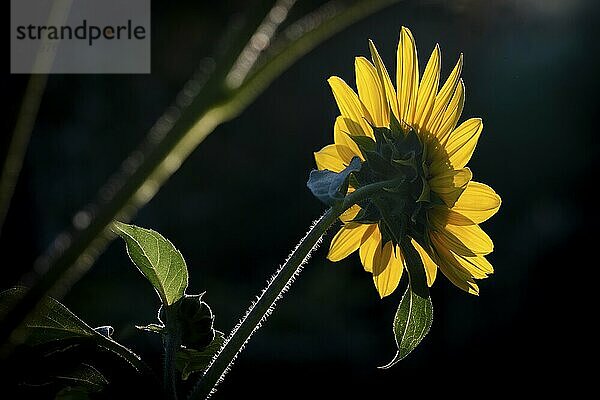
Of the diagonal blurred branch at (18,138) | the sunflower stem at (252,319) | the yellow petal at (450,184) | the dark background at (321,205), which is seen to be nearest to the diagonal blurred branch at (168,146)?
the diagonal blurred branch at (18,138)

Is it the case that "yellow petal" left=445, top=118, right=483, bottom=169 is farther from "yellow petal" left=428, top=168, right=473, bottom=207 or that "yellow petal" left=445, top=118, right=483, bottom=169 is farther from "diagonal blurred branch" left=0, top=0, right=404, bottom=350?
"diagonal blurred branch" left=0, top=0, right=404, bottom=350

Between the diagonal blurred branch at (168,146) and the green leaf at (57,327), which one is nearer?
the diagonal blurred branch at (168,146)

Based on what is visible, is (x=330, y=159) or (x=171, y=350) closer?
(x=171, y=350)

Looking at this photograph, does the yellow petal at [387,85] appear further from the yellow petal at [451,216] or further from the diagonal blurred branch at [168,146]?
the diagonal blurred branch at [168,146]

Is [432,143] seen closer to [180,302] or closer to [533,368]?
[180,302]

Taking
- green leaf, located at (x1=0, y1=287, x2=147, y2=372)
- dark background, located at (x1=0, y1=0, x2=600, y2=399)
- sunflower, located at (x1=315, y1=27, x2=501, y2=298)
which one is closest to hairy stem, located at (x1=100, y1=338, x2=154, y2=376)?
green leaf, located at (x1=0, y1=287, x2=147, y2=372)

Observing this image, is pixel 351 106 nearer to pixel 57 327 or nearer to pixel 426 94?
pixel 426 94

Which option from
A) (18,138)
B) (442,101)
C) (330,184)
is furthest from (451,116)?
(18,138)
